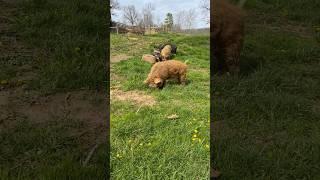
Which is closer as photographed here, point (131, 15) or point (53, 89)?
point (131, 15)

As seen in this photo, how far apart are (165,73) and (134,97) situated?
49 cm

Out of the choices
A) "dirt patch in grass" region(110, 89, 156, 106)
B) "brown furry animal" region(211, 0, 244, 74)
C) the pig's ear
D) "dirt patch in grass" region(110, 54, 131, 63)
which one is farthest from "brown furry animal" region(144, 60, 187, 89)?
"brown furry animal" region(211, 0, 244, 74)

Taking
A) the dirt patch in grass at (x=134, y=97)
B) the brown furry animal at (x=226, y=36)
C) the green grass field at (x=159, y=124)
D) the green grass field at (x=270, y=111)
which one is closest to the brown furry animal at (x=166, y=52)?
the green grass field at (x=159, y=124)

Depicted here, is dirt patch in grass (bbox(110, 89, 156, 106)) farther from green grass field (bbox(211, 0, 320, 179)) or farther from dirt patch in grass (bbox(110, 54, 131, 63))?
green grass field (bbox(211, 0, 320, 179))

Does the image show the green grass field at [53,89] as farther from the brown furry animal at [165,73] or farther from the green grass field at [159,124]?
the brown furry animal at [165,73]

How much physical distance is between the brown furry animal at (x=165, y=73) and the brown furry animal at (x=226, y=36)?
1.52m

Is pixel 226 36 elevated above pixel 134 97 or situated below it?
above

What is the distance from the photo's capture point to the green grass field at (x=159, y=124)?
4539 millimetres

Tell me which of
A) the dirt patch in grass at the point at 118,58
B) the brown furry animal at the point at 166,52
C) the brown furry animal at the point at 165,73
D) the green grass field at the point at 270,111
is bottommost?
the green grass field at the point at 270,111

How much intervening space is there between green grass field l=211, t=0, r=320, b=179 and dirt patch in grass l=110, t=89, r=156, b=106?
78 cm

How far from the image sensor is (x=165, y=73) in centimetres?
582

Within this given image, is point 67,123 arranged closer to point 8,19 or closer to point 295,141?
point 295,141

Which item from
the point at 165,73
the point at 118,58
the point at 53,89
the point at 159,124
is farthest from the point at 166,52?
the point at 53,89

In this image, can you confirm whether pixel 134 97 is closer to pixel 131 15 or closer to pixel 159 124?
pixel 159 124
